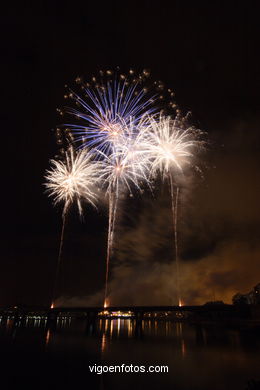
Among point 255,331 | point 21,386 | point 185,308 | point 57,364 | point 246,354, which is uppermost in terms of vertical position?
point 185,308

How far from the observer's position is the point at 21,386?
20.4 meters

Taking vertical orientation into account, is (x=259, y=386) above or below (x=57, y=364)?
Result: below

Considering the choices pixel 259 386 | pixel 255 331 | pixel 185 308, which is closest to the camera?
pixel 259 386

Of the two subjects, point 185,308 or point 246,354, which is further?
point 185,308

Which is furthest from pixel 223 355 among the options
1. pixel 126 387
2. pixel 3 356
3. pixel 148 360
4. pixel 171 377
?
pixel 3 356

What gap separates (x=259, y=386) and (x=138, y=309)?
68.5 metres

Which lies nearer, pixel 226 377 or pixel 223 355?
pixel 226 377

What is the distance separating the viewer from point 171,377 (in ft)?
74.7

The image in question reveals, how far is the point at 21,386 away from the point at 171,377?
1230 cm

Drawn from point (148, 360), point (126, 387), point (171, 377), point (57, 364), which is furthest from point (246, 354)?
point (57, 364)

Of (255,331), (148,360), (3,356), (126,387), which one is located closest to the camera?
(126,387)

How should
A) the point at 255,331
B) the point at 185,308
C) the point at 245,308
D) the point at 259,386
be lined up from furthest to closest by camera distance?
the point at 245,308, the point at 185,308, the point at 255,331, the point at 259,386

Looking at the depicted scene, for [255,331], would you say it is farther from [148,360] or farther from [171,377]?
[171,377]

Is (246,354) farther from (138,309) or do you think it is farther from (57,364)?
(138,309)
